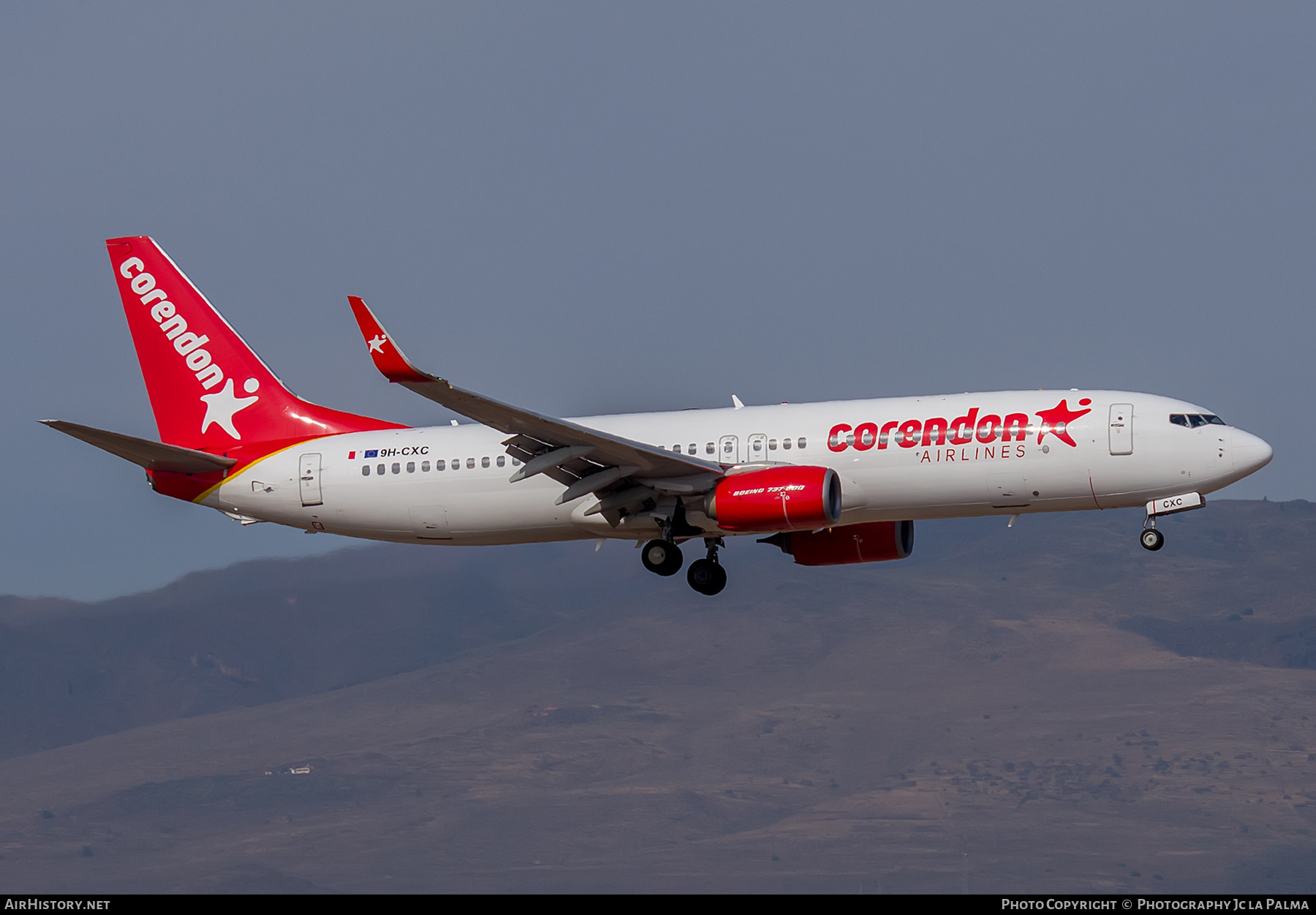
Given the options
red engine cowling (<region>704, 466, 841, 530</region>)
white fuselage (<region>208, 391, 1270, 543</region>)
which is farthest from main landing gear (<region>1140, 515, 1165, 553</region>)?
red engine cowling (<region>704, 466, 841, 530</region>)

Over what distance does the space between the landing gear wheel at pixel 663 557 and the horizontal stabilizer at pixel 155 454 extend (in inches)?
515

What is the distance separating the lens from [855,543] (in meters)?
49.8

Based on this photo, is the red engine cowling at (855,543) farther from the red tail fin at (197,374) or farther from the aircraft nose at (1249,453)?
the red tail fin at (197,374)

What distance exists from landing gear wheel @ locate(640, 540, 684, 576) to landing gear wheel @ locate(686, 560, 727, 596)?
702mm

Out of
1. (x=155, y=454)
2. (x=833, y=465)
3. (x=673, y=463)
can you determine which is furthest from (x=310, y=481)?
(x=833, y=465)

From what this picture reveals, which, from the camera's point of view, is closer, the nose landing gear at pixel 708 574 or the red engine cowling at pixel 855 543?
the nose landing gear at pixel 708 574

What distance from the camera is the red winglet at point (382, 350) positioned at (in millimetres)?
39781

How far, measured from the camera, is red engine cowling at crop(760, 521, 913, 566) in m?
49.5

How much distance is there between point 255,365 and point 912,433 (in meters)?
21.2

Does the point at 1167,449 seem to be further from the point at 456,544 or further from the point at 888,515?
the point at 456,544

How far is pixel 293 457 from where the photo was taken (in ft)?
167

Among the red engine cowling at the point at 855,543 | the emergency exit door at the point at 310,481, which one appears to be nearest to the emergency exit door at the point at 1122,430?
the red engine cowling at the point at 855,543
